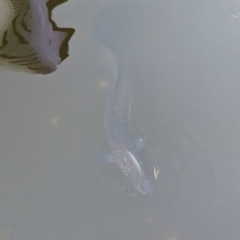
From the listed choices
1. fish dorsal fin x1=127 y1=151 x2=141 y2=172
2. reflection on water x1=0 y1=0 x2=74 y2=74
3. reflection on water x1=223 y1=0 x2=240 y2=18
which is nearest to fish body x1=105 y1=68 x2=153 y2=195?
fish dorsal fin x1=127 y1=151 x2=141 y2=172

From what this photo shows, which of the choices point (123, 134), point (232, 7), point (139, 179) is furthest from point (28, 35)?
point (232, 7)

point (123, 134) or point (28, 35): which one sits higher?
point (28, 35)

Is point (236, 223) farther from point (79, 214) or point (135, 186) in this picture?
point (79, 214)

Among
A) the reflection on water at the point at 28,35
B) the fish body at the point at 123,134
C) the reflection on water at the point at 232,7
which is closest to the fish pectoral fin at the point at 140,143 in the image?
the fish body at the point at 123,134

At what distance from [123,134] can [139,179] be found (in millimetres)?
131

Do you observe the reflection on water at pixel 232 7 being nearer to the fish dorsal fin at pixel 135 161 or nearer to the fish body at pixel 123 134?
the fish body at pixel 123 134

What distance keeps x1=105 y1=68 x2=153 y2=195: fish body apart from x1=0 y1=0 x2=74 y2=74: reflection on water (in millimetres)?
199

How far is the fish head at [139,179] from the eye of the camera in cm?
104

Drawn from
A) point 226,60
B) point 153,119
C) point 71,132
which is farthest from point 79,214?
point 226,60

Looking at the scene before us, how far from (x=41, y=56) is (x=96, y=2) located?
9.0 inches

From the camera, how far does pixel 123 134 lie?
42.6 inches

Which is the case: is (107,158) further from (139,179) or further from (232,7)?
(232,7)

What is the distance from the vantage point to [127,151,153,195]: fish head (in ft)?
Result: 3.41

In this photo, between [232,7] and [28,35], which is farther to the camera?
[232,7]
